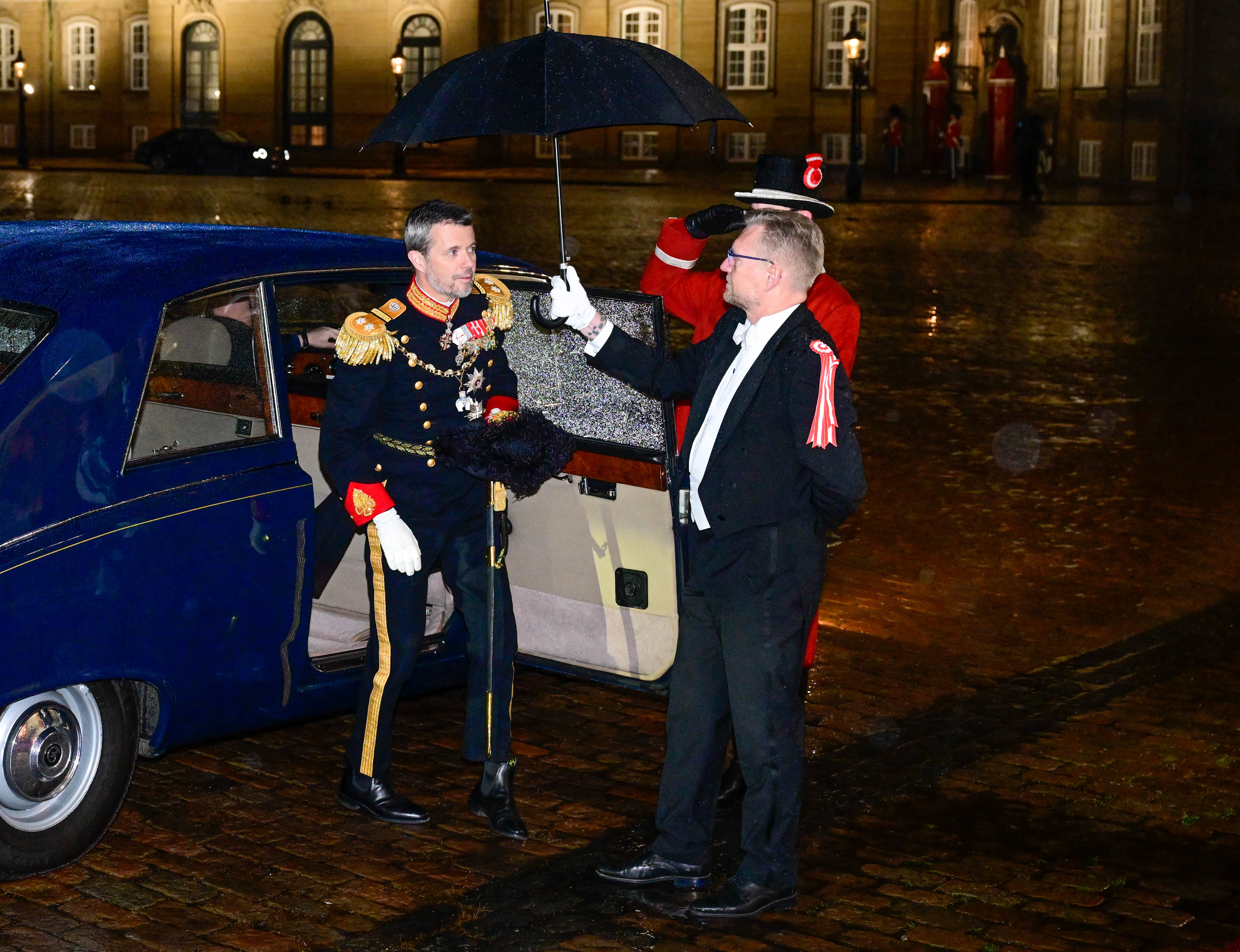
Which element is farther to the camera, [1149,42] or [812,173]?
[1149,42]

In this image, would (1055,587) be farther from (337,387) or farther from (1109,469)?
(337,387)

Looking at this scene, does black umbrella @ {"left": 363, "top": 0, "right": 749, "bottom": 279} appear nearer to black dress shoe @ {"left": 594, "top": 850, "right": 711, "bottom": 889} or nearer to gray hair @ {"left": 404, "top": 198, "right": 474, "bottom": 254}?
gray hair @ {"left": 404, "top": 198, "right": 474, "bottom": 254}

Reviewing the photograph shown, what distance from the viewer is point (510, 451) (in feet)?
15.1

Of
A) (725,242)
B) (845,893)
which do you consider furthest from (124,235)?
(725,242)

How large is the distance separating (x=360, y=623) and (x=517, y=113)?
1.99 m

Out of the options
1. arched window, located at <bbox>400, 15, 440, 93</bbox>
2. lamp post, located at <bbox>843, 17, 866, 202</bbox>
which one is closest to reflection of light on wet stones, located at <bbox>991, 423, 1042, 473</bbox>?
lamp post, located at <bbox>843, 17, 866, 202</bbox>

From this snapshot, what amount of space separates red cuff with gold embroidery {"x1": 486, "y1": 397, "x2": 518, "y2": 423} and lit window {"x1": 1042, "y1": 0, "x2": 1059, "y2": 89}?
4133cm

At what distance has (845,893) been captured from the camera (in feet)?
14.4

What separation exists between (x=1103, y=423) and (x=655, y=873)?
731 centimetres

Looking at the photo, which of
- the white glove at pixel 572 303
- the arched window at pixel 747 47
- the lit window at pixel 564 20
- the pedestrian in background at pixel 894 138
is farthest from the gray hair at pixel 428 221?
the lit window at pixel 564 20

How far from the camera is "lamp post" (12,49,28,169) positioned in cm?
4541

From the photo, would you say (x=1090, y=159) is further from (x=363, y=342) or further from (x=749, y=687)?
(x=749, y=687)

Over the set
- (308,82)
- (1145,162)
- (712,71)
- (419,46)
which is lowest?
(1145,162)

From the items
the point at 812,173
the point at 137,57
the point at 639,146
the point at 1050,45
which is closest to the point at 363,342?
the point at 812,173
